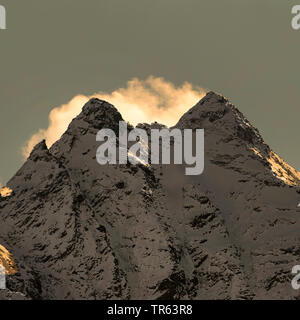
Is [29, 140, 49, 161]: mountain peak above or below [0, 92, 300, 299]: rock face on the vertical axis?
above

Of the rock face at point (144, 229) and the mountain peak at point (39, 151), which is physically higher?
the mountain peak at point (39, 151)

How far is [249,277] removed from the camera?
545 feet

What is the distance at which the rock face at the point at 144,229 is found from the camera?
525ft

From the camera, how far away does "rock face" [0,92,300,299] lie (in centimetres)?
16000

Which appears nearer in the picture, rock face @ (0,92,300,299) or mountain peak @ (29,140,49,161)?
rock face @ (0,92,300,299)

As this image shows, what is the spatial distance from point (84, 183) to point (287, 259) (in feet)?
185

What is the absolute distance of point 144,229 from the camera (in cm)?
17088

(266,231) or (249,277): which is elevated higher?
(266,231)

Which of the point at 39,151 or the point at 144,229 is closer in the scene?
the point at 144,229

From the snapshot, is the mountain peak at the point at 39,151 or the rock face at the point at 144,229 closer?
the rock face at the point at 144,229

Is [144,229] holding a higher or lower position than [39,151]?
lower
